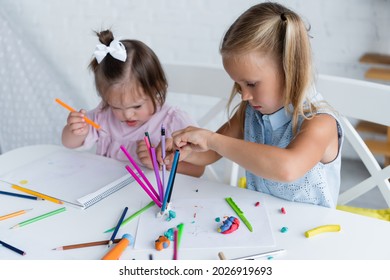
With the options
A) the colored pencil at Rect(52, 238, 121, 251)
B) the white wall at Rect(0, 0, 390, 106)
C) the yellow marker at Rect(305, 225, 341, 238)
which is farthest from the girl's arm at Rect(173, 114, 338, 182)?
the white wall at Rect(0, 0, 390, 106)

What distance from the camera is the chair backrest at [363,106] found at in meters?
1.11

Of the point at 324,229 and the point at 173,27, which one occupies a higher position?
the point at 173,27

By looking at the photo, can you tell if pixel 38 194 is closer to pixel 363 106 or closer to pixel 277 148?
pixel 277 148

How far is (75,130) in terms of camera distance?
1.23 meters

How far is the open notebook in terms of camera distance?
99 centimetres

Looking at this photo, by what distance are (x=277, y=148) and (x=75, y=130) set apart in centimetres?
57

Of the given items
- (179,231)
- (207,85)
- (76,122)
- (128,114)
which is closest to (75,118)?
(76,122)

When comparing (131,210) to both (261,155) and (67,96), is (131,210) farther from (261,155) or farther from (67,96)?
(67,96)

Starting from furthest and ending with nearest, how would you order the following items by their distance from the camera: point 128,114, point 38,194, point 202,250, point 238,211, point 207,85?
point 207,85 → point 128,114 → point 38,194 → point 238,211 → point 202,250

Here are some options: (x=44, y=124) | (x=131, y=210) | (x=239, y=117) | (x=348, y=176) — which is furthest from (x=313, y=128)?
(x=44, y=124)

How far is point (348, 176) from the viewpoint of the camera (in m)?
2.29

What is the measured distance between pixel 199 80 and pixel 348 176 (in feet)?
3.82

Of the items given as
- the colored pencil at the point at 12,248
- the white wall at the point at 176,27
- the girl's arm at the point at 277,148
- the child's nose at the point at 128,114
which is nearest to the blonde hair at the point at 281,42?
the girl's arm at the point at 277,148

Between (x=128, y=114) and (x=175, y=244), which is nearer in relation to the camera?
(x=175, y=244)
